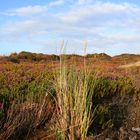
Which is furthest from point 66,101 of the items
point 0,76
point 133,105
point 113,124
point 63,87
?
point 0,76

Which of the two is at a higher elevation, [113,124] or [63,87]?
[63,87]

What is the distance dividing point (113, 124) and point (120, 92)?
2.58 meters

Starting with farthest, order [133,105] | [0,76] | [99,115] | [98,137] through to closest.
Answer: [0,76] → [133,105] → [99,115] → [98,137]

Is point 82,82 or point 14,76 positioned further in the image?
point 14,76

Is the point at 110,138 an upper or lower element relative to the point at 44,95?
lower

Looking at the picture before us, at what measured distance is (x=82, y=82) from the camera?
301 inches

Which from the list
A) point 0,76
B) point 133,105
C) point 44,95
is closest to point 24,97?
point 44,95

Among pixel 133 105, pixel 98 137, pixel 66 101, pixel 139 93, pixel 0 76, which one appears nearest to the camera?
pixel 66 101

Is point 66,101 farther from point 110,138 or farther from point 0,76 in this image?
point 0,76

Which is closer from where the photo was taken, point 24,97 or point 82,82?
point 82,82

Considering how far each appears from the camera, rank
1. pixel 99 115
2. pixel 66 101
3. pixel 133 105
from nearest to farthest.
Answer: pixel 66 101 → pixel 99 115 → pixel 133 105

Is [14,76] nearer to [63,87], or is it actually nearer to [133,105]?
[133,105]

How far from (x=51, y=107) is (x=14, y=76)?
5024 mm

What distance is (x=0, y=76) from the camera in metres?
12.9
